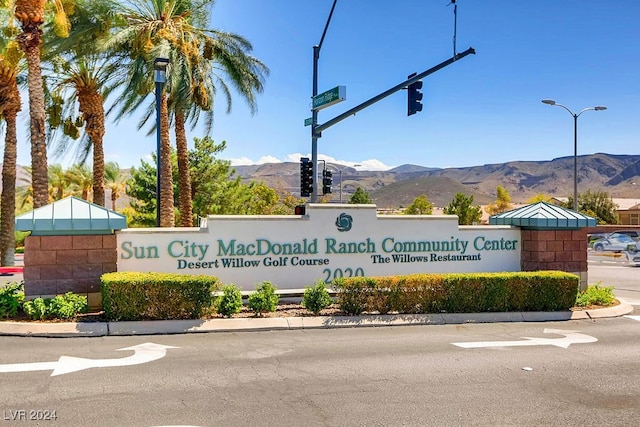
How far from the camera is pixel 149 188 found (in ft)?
123

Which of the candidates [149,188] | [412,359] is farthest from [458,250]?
[149,188]

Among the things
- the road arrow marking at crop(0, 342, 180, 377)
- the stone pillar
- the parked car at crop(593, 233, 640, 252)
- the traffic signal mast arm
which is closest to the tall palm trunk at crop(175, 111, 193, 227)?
the traffic signal mast arm

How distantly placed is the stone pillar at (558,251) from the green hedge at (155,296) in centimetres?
847

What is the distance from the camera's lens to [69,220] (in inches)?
457

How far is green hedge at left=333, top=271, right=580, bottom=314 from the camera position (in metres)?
11.8

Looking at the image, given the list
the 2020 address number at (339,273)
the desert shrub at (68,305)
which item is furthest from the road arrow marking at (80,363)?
the 2020 address number at (339,273)

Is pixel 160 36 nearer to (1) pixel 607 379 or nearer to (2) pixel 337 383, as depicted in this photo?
(2) pixel 337 383

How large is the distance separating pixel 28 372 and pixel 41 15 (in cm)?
1706

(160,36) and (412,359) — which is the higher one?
(160,36)

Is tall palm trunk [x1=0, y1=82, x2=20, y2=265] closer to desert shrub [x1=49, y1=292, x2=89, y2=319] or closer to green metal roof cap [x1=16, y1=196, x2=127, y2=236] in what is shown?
green metal roof cap [x1=16, y1=196, x2=127, y2=236]

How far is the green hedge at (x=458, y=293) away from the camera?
1181 cm

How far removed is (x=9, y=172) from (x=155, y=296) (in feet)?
69.9

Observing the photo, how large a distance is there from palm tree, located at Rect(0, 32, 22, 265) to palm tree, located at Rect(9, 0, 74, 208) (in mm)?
4494

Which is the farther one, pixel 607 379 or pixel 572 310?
pixel 572 310
